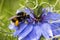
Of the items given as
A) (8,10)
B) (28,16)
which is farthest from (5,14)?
(28,16)

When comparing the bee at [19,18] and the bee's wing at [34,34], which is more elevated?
the bee at [19,18]

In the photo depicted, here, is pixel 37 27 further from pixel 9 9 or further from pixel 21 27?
pixel 9 9

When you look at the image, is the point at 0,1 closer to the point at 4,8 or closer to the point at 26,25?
the point at 4,8

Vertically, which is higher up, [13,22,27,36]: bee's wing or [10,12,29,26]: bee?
[10,12,29,26]: bee

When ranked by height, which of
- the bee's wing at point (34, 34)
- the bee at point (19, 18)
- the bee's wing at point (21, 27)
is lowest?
the bee's wing at point (34, 34)

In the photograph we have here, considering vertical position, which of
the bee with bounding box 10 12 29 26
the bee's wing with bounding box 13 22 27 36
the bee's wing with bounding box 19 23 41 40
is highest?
the bee with bounding box 10 12 29 26
